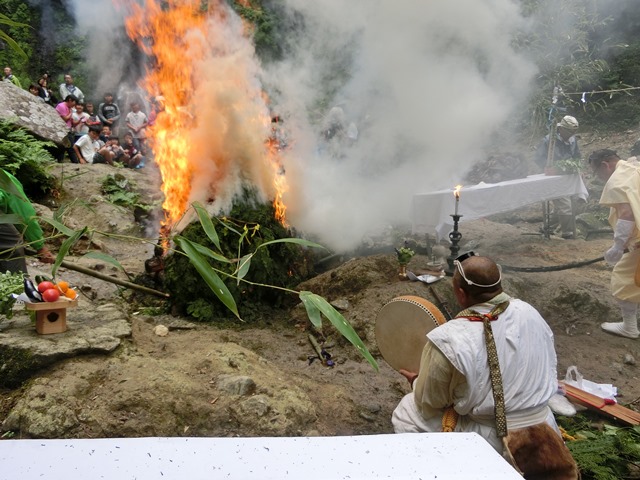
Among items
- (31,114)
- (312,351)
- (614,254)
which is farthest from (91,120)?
(614,254)

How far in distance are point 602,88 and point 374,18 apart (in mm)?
10775

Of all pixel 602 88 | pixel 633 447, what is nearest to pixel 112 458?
pixel 633 447

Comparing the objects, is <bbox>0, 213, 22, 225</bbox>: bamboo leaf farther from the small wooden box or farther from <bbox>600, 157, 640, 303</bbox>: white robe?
<bbox>600, 157, 640, 303</bbox>: white robe

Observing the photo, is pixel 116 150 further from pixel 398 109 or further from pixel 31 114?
pixel 398 109

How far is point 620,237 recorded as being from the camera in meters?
5.59

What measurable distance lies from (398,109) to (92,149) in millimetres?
8134

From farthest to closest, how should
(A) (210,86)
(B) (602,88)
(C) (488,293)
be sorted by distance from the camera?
(B) (602,88)
(A) (210,86)
(C) (488,293)

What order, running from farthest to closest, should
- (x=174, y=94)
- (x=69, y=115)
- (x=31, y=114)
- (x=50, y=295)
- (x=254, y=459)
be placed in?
(x=69, y=115) → (x=31, y=114) → (x=174, y=94) → (x=50, y=295) → (x=254, y=459)

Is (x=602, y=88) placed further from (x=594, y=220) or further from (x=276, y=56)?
(x=276, y=56)

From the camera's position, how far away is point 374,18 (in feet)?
37.8

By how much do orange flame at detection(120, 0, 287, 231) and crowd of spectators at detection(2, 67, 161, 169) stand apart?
510 cm

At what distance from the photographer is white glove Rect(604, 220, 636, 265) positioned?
5520 millimetres

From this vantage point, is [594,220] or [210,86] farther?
[594,220]

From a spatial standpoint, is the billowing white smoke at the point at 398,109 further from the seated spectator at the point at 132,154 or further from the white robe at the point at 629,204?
the seated spectator at the point at 132,154
